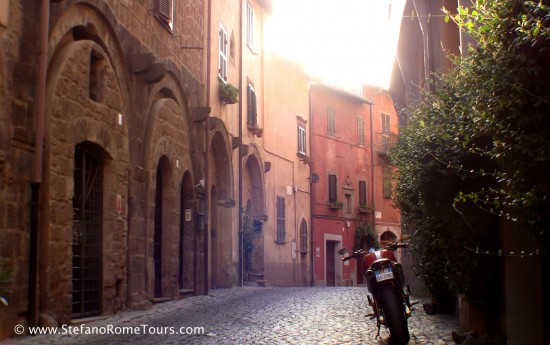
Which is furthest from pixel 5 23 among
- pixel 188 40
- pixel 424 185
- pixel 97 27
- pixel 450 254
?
pixel 188 40

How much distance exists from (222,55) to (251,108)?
398 centimetres

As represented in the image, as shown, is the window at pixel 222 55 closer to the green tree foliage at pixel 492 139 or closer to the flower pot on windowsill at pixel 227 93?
the flower pot on windowsill at pixel 227 93

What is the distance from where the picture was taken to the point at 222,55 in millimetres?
20781

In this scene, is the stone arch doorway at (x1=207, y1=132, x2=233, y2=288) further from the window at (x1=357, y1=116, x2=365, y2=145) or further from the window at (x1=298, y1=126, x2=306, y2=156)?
the window at (x1=357, y1=116, x2=365, y2=145)

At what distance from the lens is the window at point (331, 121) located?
3672 centimetres

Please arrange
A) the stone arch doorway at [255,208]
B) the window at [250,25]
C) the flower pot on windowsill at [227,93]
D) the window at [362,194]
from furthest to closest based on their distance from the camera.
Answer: the window at [362,194] → the stone arch doorway at [255,208] → the window at [250,25] → the flower pot on windowsill at [227,93]

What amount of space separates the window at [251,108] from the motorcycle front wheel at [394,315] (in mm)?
17074

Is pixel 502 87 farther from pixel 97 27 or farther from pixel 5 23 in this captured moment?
pixel 97 27

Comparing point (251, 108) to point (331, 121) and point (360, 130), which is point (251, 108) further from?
point (360, 130)

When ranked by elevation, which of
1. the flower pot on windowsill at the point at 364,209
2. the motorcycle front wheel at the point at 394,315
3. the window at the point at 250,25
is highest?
the window at the point at 250,25

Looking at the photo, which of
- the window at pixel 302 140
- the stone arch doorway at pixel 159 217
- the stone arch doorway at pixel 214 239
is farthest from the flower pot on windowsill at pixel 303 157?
the stone arch doorway at pixel 159 217

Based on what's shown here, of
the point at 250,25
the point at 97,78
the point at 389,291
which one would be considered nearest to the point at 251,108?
the point at 250,25

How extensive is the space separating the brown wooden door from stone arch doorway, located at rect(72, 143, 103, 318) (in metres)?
24.6

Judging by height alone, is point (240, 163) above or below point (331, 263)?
above
